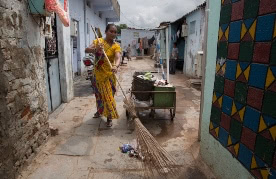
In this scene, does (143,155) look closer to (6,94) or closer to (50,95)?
(6,94)

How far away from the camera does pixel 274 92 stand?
1601mm

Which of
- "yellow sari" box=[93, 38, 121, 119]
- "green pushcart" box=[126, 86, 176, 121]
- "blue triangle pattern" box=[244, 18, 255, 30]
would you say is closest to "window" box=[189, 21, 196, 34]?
"green pushcart" box=[126, 86, 176, 121]

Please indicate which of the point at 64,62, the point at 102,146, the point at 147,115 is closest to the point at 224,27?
the point at 102,146

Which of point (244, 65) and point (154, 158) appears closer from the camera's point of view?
point (244, 65)

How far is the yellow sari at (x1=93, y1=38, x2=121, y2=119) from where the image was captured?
382cm

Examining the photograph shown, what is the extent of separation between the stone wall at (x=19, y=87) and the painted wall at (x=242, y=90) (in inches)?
95.0

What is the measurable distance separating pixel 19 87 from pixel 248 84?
2588mm

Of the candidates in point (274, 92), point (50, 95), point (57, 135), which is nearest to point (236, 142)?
point (274, 92)

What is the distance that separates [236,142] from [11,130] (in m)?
2.50

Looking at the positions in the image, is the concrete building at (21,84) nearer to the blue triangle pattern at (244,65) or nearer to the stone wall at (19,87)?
the stone wall at (19,87)

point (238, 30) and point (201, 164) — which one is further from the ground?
point (238, 30)

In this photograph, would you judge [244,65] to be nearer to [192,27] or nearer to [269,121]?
[269,121]

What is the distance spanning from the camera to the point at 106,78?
3.85 m

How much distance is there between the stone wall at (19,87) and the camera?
7.30 feet
